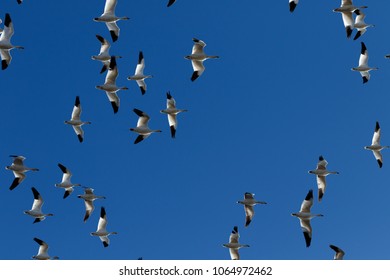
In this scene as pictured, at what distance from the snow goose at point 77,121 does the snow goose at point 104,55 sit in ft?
5.54

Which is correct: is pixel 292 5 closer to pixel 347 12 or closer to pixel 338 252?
pixel 347 12

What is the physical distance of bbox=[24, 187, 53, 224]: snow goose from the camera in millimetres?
35219

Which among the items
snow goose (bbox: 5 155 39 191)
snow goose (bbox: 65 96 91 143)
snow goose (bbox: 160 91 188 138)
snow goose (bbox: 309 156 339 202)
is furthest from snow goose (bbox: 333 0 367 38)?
snow goose (bbox: 5 155 39 191)

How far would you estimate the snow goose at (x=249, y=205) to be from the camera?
3447 cm

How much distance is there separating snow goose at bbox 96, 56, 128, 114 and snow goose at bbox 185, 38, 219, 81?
238cm

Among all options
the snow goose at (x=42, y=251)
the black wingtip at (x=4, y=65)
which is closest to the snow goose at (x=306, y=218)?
the snow goose at (x=42, y=251)

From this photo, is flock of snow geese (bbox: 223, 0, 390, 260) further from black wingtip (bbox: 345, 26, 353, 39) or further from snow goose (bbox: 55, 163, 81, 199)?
snow goose (bbox: 55, 163, 81, 199)

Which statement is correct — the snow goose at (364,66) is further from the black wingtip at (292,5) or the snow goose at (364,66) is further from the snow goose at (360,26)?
the black wingtip at (292,5)

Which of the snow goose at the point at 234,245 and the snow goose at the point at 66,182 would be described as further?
the snow goose at the point at 66,182

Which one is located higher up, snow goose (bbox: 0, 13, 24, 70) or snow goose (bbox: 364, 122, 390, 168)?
snow goose (bbox: 0, 13, 24, 70)

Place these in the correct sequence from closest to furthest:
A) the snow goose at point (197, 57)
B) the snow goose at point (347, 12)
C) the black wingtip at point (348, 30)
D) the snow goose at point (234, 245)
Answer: the snow goose at point (234, 245), the snow goose at point (347, 12), the snow goose at point (197, 57), the black wingtip at point (348, 30)

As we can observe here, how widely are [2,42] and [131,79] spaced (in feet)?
15.3
